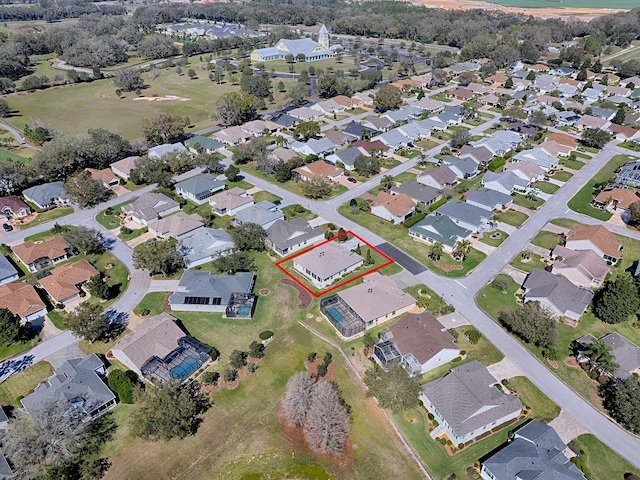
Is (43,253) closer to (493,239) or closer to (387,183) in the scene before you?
(387,183)

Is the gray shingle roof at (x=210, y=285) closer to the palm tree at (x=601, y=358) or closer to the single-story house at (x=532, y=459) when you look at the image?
the single-story house at (x=532, y=459)

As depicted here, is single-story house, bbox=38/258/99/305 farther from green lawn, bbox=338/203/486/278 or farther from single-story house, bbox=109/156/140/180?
green lawn, bbox=338/203/486/278

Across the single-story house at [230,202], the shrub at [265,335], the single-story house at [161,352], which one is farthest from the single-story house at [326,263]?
the single-story house at [230,202]

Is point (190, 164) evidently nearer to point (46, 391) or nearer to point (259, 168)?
point (259, 168)

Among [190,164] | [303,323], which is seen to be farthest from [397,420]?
[190,164]

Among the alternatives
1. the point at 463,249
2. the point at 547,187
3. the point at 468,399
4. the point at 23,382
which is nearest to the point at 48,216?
the point at 23,382

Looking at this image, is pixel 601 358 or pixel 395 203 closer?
pixel 601 358

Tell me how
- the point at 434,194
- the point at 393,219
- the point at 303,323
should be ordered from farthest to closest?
the point at 434,194 < the point at 393,219 < the point at 303,323
